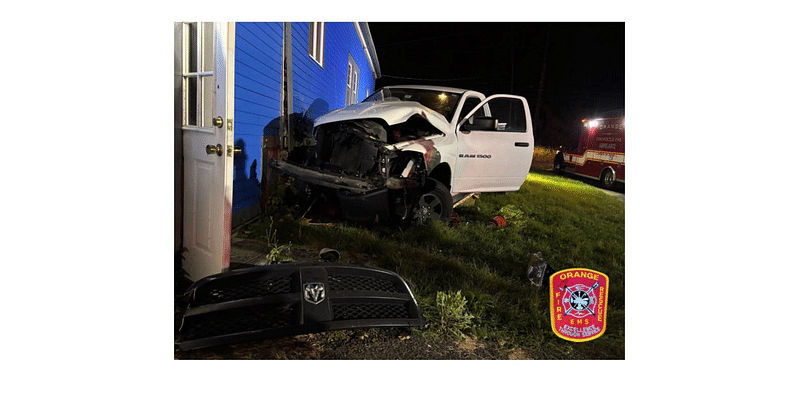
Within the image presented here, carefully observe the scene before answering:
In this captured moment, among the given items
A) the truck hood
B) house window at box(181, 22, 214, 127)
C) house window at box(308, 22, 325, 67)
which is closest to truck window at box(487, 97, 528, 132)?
the truck hood

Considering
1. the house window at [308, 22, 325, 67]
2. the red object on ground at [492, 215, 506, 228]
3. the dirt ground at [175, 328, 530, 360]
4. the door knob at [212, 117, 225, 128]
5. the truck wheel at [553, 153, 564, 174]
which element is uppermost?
the house window at [308, 22, 325, 67]

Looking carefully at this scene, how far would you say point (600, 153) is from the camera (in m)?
2.57

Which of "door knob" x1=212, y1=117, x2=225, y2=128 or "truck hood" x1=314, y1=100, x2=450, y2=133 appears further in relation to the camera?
"truck hood" x1=314, y1=100, x2=450, y2=133

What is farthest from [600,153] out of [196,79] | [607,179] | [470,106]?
[196,79]

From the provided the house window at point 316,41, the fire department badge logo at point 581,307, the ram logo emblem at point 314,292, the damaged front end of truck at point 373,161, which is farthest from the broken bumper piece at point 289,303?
the house window at point 316,41

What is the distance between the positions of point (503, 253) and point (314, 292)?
1159 mm

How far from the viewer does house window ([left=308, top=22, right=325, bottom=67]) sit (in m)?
2.88

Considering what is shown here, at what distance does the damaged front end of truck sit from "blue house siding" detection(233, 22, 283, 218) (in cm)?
26

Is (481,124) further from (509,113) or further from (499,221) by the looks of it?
(499,221)

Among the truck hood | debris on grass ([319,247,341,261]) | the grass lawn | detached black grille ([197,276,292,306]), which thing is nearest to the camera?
detached black grille ([197,276,292,306])

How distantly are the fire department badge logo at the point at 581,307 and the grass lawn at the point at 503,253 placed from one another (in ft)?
0.12

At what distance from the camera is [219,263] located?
2689mm

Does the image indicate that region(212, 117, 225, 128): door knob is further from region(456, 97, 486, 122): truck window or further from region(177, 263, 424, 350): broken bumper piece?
region(456, 97, 486, 122): truck window

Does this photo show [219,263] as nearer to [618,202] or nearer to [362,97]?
[362,97]
